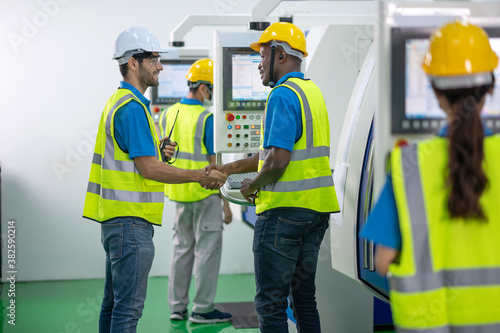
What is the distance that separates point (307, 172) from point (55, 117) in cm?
346

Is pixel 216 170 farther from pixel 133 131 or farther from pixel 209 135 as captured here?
pixel 209 135

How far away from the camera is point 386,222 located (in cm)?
161

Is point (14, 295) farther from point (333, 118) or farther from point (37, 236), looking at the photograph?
point (333, 118)

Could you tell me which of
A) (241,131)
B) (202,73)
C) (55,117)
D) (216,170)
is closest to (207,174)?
(216,170)

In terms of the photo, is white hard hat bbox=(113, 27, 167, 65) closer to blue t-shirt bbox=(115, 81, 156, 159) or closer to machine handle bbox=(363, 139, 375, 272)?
blue t-shirt bbox=(115, 81, 156, 159)

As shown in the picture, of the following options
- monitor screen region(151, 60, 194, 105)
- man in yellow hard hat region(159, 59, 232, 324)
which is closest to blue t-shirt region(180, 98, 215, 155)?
man in yellow hard hat region(159, 59, 232, 324)

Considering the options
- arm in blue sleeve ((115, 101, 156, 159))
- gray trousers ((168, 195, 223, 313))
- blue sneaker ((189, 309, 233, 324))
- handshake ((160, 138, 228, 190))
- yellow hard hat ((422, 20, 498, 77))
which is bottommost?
blue sneaker ((189, 309, 233, 324))

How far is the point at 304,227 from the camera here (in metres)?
2.74

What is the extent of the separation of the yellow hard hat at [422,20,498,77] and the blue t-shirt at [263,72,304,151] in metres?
1.09

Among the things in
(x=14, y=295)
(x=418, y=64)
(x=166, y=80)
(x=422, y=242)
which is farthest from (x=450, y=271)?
(x=14, y=295)

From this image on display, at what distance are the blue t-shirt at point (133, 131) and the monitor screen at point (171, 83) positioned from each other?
242cm

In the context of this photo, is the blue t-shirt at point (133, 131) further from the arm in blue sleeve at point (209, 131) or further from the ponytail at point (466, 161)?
the arm in blue sleeve at point (209, 131)

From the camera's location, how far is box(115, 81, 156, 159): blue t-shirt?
2689 mm

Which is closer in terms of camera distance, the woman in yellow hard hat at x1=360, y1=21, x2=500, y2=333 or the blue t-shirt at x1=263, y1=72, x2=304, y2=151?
the woman in yellow hard hat at x1=360, y1=21, x2=500, y2=333
